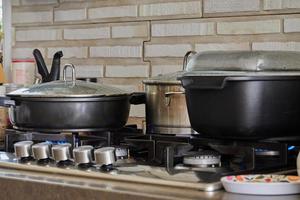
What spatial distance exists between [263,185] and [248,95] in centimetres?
28

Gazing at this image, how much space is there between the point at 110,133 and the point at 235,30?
0.73 meters

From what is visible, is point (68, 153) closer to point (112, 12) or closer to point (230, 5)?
point (230, 5)

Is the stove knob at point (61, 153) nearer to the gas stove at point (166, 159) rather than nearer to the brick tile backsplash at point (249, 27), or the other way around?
the gas stove at point (166, 159)

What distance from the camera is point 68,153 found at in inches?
59.3

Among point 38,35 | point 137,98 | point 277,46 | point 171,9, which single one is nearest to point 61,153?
point 137,98

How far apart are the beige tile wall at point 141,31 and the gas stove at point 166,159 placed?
2.37 ft

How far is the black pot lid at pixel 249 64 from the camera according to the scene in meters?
1.39

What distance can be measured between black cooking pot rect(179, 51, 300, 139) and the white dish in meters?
0.22

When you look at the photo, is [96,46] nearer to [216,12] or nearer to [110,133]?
[216,12]

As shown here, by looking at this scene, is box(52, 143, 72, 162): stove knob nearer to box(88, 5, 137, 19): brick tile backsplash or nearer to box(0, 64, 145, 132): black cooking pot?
box(0, 64, 145, 132): black cooking pot

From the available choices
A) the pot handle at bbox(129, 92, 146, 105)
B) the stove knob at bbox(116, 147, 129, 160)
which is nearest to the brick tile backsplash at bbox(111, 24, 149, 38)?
the pot handle at bbox(129, 92, 146, 105)

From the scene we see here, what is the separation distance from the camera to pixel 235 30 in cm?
226

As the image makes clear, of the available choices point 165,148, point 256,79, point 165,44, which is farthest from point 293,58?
point 165,44

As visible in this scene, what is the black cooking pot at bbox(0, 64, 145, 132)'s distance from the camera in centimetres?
165
